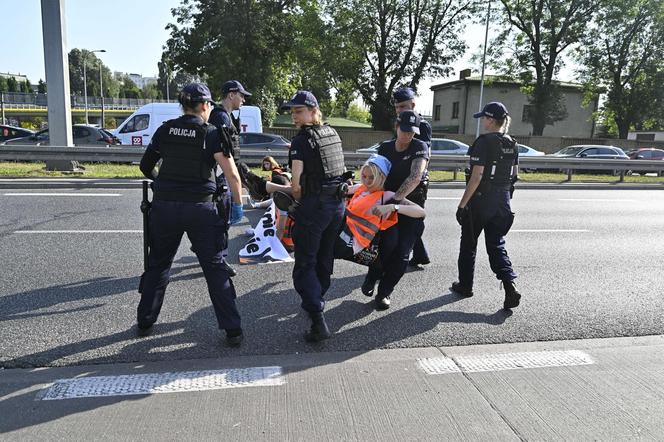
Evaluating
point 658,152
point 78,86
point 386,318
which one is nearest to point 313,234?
point 386,318

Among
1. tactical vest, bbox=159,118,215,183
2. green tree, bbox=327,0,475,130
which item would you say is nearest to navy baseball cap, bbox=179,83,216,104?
tactical vest, bbox=159,118,215,183

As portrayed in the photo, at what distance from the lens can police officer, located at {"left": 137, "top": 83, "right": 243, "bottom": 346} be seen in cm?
336

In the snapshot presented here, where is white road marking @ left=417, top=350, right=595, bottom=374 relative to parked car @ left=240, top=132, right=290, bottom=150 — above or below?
below

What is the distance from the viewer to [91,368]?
3207 millimetres

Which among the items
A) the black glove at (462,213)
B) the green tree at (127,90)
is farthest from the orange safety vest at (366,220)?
the green tree at (127,90)

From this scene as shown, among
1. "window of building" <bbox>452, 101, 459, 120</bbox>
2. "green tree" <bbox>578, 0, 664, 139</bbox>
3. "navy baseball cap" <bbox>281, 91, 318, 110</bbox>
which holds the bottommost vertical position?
"navy baseball cap" <bbox>281, 91, 318, 110</bbox>

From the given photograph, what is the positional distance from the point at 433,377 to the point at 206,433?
1.47 m

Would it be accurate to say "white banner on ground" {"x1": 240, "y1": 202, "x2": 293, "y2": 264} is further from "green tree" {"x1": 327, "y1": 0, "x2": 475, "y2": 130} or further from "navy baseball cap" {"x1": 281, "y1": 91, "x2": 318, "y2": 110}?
"green tree" {"x1": 327, "y1": 0, "x2": 475, "y2": 130}

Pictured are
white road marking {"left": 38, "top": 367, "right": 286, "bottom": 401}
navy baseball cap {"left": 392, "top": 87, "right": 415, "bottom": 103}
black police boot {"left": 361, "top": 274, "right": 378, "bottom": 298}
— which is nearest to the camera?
white road marking {"left": 38, "top": 367, "right": 286, "bottom": 401}

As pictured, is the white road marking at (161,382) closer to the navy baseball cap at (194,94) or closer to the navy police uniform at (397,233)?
the navy police uniform at (397,233)

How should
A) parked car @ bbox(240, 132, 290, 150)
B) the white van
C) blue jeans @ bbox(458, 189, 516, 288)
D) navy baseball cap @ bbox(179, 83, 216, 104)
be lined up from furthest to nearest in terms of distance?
1. the white van
2. parked car @ bbox(240, 132, 290, 150)
3. blue jeans @ bbox(458, 189, 516, 288)
4. navy baseball cap @ bbox(179, 83, 216, 104)

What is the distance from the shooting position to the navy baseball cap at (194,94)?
3.39m

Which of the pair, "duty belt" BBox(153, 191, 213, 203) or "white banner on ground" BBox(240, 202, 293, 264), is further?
"white banner on ground" BBox(240, 202, 293, 264)

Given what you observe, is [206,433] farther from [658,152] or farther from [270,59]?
[270,59]
